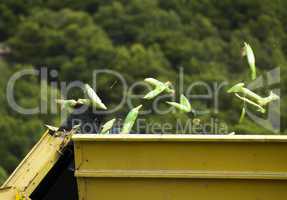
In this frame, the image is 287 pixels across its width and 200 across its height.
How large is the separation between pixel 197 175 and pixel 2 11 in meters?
13.8

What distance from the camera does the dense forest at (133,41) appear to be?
1256 centimetres

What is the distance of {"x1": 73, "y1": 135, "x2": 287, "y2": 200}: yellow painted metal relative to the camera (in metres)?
3.24

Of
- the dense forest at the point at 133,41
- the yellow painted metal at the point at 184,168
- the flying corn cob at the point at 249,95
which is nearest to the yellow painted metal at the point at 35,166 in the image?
the yellow painted metal at the point at 184,168

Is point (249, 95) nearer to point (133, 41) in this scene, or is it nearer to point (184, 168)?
point (184, 168)

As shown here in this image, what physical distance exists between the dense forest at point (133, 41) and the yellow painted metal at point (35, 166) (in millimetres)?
7968

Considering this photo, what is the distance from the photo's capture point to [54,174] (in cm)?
362

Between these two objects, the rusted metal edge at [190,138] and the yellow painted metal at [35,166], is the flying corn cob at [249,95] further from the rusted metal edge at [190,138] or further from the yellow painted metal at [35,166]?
the yellow painted metal at [35,166]

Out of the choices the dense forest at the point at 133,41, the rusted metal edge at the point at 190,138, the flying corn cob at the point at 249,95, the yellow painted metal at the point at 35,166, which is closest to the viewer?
the rusted metal edge at the point at 190,138

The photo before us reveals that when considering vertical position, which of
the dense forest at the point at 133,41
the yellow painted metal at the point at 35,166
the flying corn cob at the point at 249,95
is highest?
the dense forest at the point at 133,41

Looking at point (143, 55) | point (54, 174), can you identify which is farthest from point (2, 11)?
point (54, 174)

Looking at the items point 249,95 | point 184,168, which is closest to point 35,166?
point 184,168

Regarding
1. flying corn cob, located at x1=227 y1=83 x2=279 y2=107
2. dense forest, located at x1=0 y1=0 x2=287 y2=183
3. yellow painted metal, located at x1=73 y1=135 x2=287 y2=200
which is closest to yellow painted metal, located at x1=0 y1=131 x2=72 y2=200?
Result: yellow painted metal, located at x1=73 y1=135 x2=287 y2=200

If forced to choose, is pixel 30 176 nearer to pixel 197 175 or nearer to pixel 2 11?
pixel 197 175

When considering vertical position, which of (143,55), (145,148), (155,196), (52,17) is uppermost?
(52,17)
